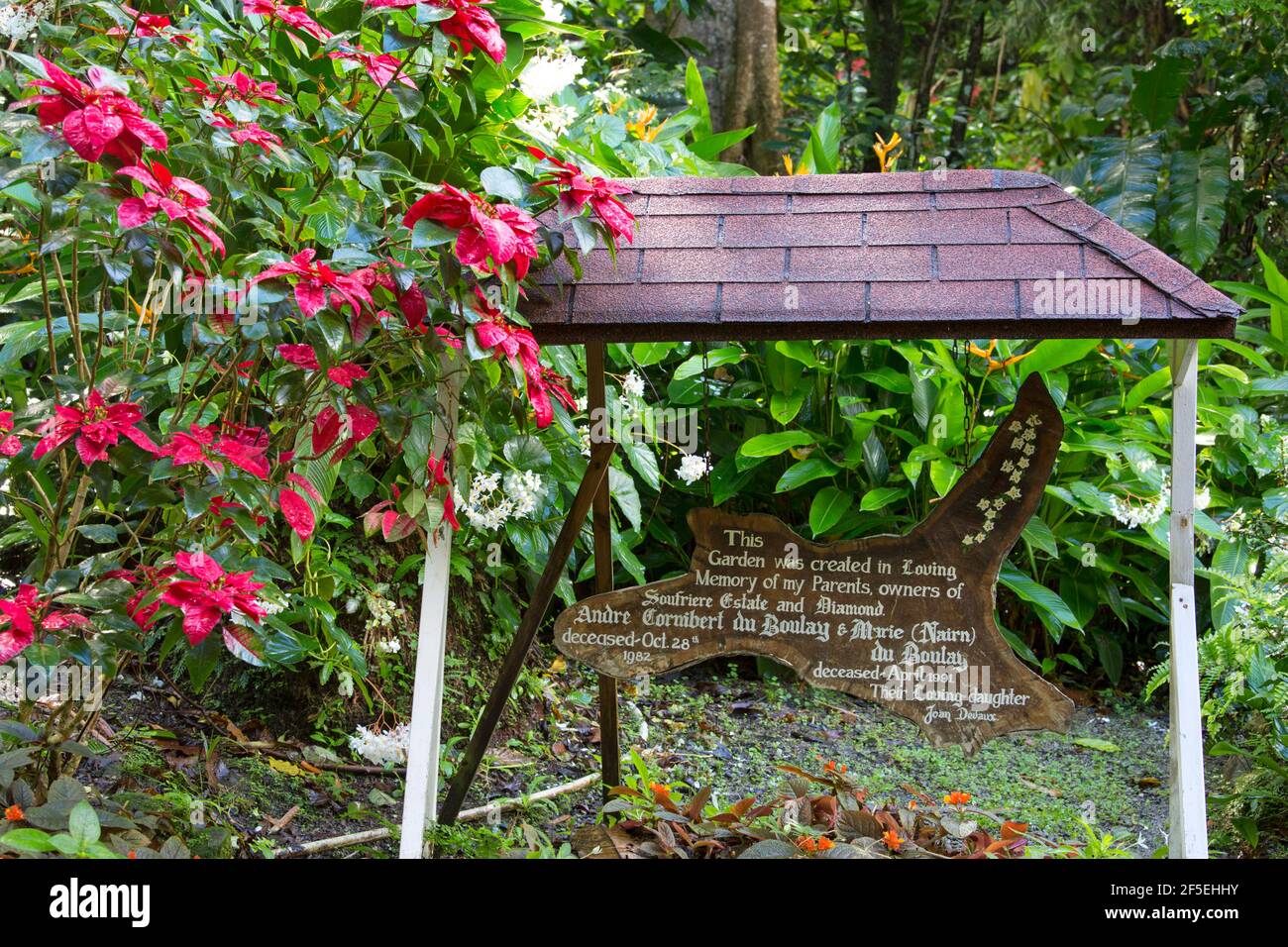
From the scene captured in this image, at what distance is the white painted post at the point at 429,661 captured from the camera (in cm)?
208

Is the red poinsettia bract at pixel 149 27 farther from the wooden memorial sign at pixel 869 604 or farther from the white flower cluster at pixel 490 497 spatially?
the wooden memorial sign at pixel 869 604

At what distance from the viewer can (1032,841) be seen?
8.87 feet

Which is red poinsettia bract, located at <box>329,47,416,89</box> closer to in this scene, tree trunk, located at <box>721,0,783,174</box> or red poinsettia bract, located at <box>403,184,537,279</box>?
red poinsettia bract, located at <box>403,184,537,279</box>

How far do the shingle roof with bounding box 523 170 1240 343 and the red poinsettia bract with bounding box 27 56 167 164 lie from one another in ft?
2.30

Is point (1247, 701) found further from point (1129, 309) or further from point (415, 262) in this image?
point (415, 262)

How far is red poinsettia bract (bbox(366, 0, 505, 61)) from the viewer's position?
1810 mm

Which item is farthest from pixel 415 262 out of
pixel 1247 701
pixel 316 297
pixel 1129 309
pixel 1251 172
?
pixel 1251 172

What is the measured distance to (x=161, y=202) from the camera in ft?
5.40

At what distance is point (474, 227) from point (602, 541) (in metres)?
0.92

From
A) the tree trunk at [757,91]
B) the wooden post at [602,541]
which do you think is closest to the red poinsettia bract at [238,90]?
the wooden post at [602,541]

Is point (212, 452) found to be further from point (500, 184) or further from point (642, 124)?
point (642, 124)

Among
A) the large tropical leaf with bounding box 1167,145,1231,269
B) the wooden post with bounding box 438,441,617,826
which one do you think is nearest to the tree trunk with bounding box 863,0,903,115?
the large tropical leaf with bounding box 1167,145,1231,269

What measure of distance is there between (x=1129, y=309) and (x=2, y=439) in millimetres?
1872
